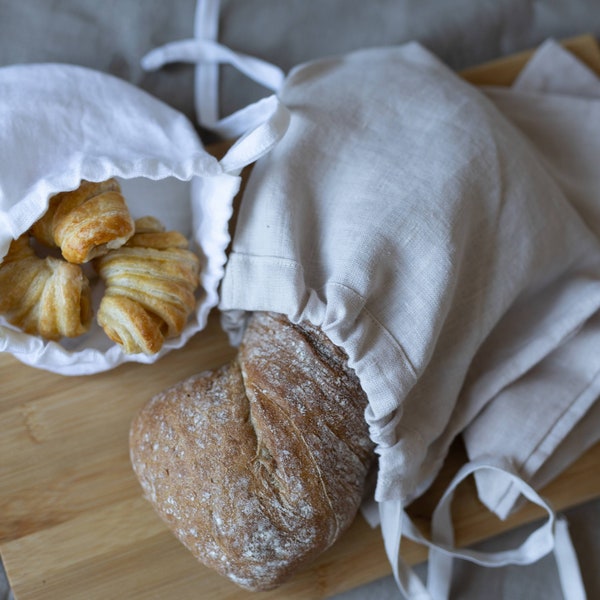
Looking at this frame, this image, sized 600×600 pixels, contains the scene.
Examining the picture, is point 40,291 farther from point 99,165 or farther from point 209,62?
point 209,62

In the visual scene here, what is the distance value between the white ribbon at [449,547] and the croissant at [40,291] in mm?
421

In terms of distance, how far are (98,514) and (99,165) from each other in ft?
1.39

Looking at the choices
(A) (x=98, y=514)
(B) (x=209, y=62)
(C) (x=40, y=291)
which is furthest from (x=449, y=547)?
(B) (x=209, y=62)

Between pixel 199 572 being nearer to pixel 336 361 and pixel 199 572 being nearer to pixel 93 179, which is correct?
pixel 336 361

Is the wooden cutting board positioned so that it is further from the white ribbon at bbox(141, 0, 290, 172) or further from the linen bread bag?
the white ribbon at bbox(141, 0, 290, 172)

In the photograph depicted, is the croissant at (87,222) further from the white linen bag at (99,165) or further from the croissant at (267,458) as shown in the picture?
the croissant at (267,458)

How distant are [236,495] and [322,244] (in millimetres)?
285

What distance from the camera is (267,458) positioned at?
815mm

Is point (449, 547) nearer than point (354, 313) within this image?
No

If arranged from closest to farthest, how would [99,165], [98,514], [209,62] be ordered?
[99,165]
[98,514]
[209,62]

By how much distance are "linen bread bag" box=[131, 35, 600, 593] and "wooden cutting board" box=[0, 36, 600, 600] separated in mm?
73

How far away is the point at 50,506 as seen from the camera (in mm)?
928

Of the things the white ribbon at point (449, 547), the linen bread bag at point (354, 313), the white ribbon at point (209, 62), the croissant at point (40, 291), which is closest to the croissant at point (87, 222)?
the croissant at point (40, 291)

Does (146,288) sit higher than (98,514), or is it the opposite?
(146,288)
